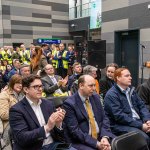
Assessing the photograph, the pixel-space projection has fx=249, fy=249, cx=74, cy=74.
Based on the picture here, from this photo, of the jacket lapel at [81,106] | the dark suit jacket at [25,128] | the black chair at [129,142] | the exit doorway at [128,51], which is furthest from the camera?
the exit doorway at [128,51]

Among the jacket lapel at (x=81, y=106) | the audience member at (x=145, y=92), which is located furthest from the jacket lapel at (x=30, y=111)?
the audience member at (x=145, y=92)

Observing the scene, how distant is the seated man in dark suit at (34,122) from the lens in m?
2.38

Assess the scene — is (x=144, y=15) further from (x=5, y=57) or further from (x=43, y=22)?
(x=43, y=22)

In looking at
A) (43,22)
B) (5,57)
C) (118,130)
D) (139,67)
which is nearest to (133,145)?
(118,130)

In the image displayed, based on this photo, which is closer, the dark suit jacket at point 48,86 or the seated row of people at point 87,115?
the seated row of people at point 87,115

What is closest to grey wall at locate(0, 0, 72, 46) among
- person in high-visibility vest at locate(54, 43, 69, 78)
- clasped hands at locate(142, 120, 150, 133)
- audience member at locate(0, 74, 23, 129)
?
person in high-visibility vest at locate(54, 43, 69, 78)

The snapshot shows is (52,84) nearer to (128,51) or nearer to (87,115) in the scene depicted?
(87,115)

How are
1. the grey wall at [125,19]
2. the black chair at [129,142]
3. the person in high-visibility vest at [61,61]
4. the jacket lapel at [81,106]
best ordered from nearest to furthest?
the black chair at [129,142] → the jacket lapel at [81,106] → the grey wall at [125,19] → the person in high-visibility vest at [61,61]

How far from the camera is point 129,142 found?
2.04 meters

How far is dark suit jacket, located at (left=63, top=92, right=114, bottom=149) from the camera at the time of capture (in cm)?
275

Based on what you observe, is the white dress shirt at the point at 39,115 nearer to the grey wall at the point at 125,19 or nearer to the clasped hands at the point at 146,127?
the clasped hands at the point at 146,127

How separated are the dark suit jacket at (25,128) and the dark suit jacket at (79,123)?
1.43 feet

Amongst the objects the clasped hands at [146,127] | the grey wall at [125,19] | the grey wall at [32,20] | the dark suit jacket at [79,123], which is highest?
the grey wall at [32,20]

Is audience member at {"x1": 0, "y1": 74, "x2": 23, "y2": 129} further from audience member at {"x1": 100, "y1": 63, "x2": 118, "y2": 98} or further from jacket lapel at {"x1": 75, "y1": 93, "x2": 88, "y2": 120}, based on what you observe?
audience member at {"x1": 100, "y1": 63, "x2": 118, "y2": 98}
